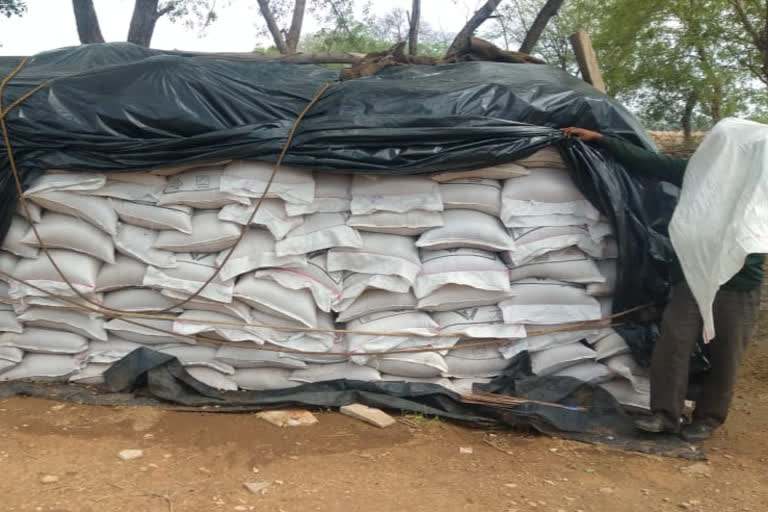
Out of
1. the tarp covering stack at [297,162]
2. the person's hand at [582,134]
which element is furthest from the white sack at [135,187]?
the person's hand at [582,134]

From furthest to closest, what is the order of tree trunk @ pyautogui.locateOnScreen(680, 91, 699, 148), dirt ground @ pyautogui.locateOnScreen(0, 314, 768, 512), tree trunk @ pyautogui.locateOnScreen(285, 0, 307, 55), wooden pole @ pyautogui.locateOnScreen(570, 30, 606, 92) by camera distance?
tree trunk @ pyautogui.locateOnScreen(285, 0, 307, 55)
tree trunk @ pyautogui.locateOnScreen(680, 91, 699, 148)
wooden pole @ pyautogui.locateOnScreen(570, 30, 606, 92)
dirt ground @ pyautogui.locateOnScreen(0, 314, 768, 512)

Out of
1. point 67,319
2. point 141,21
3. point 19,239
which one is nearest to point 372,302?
point 67,319

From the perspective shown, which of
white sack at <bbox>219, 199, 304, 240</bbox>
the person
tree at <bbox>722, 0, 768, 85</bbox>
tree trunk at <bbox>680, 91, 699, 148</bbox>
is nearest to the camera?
the person

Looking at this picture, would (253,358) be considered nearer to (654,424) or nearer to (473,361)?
(473,361)

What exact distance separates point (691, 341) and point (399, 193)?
150 cm

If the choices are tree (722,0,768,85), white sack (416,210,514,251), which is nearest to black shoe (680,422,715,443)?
white sack (416,210,514,251)

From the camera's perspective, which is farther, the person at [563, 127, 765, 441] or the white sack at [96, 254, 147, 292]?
the white sack at [96, 254, 147, 292]

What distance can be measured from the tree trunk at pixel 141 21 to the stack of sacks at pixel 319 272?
Answer: 4689 millimetres

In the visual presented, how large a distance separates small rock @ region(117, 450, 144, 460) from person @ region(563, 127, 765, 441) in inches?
86.4

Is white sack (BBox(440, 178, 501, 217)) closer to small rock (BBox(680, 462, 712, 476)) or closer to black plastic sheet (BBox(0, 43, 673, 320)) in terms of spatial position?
black plastic sheet (BBox(0, 43, 673, 320))

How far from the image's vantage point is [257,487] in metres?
2.66

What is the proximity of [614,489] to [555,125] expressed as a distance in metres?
1.70

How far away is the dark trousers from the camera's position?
3154mm

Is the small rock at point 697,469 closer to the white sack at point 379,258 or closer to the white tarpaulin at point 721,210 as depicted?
the white tarpaulin at point 721,210
